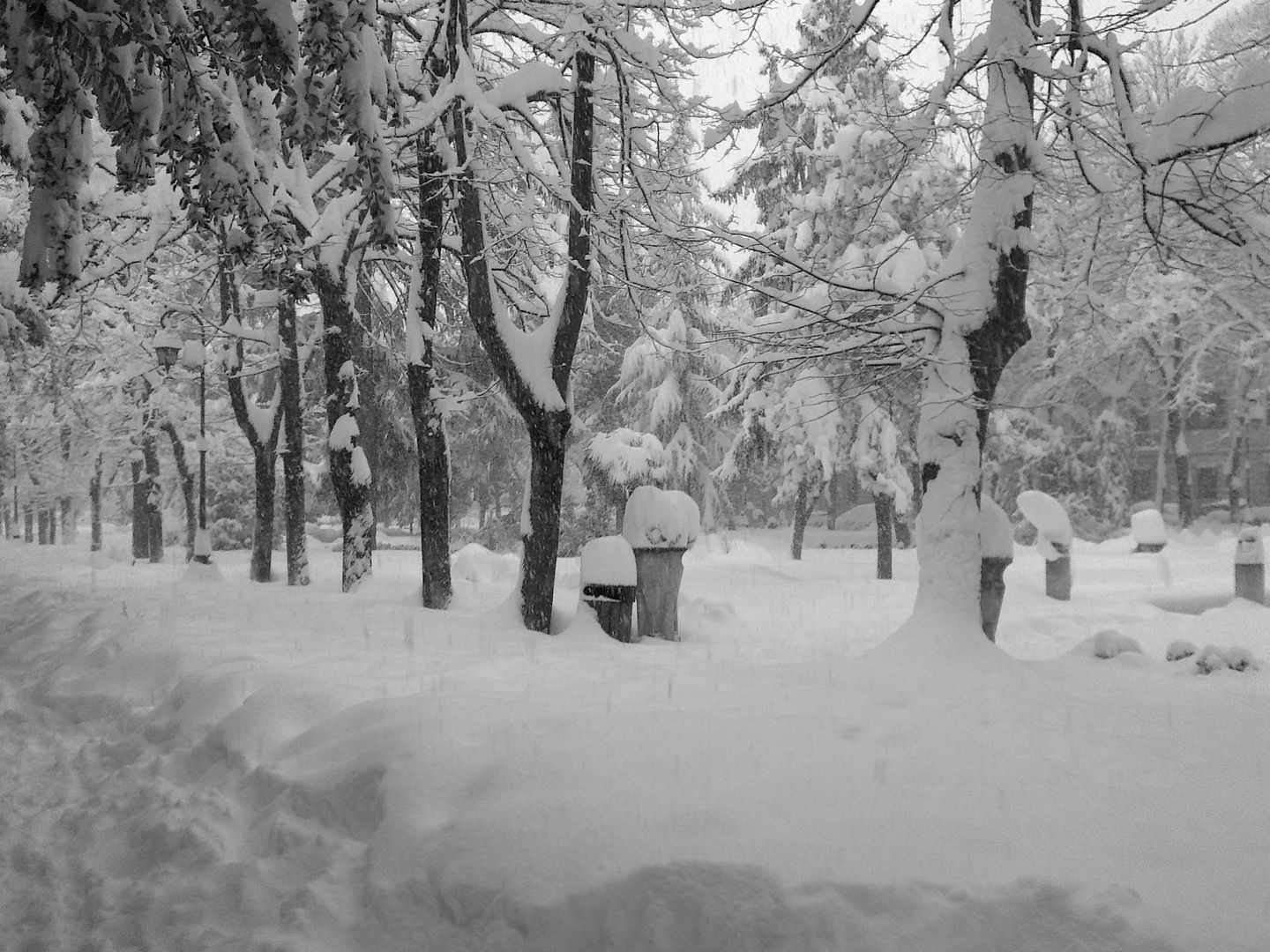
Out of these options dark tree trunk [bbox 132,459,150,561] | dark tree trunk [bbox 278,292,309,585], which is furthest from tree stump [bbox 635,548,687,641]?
dark tree trunk [bbox 132,459,150,561]

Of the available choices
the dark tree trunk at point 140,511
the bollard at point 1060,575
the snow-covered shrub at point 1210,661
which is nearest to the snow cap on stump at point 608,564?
the snow-covered shrub at point 1210,661

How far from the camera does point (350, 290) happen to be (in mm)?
10938

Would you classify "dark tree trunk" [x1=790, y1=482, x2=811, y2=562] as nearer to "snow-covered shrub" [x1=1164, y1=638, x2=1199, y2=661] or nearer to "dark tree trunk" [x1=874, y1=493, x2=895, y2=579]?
"dark tree trunk" [x1=874, y1=493, x2=895, y2=579]

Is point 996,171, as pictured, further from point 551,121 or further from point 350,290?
point 350,290

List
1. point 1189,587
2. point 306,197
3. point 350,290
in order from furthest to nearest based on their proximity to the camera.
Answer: point 1189,587 → point 350,290 → point 306,197

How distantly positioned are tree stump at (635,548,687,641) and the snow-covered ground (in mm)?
3202

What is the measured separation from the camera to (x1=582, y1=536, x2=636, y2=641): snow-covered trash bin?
29.1ft

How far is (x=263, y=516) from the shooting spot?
15.6m

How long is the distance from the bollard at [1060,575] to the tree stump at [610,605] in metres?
8.32

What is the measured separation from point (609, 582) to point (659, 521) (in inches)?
50.2

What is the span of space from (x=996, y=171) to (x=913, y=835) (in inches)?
190

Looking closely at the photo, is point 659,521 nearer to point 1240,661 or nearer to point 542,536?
point 542,536

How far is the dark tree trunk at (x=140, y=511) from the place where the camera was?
2723 cm

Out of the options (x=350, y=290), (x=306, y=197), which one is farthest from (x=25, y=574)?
(x=306, y=197)
